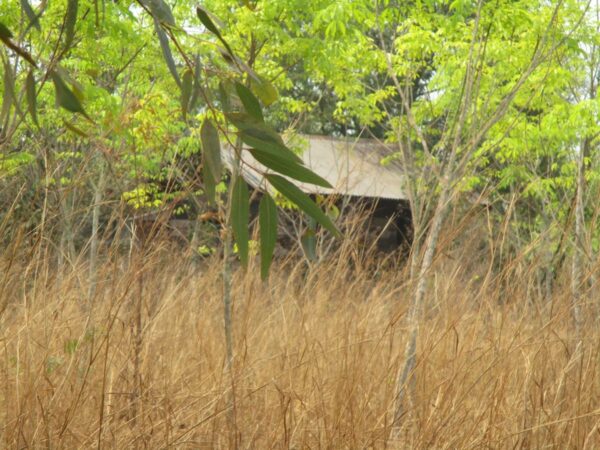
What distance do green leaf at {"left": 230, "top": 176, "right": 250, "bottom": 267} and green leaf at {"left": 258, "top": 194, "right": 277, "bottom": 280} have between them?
0.10 ft

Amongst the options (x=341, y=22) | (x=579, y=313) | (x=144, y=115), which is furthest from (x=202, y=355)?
(x=144, y=115)

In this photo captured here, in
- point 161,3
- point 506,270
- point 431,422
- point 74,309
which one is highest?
point 161,3

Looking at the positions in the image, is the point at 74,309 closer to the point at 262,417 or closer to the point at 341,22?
the point at 262,417

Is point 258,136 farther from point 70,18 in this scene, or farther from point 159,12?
point 70,18

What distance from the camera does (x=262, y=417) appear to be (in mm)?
2836

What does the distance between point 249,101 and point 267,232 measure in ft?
0.84

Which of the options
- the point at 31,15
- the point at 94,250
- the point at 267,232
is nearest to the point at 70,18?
the point at 31,15

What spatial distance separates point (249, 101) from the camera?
5.33 ft

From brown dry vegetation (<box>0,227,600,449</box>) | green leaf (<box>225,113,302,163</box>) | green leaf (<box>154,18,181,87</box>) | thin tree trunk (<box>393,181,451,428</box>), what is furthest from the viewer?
thin tree trunk (<box>393,181,451,428</box>)

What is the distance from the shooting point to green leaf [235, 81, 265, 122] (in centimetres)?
159

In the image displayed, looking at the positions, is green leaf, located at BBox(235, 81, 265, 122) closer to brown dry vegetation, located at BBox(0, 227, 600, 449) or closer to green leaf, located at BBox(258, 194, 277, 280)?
green leaf, located at BBox(258, 194, 277, 280)

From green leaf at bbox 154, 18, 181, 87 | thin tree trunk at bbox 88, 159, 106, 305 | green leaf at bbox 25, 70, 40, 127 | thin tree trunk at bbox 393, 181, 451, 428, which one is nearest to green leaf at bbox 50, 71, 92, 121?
green leaf at bbox 25, 70, 40, 127

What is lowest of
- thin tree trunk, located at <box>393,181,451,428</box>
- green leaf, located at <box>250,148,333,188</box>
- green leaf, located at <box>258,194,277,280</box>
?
thin tree trunk, located at <box>393,181,451,428</box>

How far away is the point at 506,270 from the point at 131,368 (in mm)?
1384
